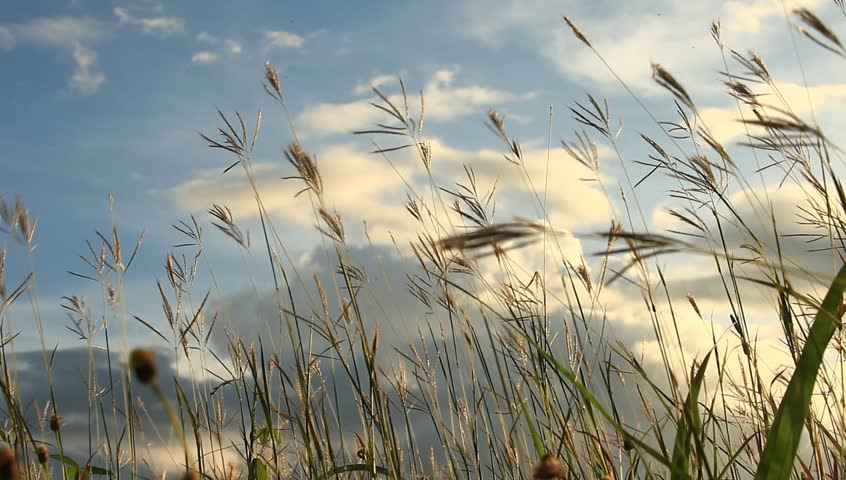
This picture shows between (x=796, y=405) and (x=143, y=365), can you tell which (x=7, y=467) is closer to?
(x=143, y=365)

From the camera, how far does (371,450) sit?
180 cm

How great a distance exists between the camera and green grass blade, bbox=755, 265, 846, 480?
41.1 inches

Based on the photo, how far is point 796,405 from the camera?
1.04 m

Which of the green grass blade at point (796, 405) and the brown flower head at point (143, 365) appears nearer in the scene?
the brown flower head at point (143, 365)

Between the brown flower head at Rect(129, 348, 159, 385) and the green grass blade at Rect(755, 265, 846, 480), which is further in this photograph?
the green grass blade at Rect(755, 265, 846, 480)

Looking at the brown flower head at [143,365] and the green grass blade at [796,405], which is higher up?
the brown flower head at [143,365]

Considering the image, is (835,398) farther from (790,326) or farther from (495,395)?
(495,395)

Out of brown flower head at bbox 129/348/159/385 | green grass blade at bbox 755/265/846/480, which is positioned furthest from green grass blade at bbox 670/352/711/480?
brown flower head at bbox 129/348/159/385

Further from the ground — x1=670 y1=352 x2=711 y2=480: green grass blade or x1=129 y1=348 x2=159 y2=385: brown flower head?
x1=129 y1=348 x2=159 y2=385: brown flower head

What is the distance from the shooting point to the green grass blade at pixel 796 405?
1.04 meters

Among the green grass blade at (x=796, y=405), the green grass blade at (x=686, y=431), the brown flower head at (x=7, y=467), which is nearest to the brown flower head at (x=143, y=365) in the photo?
the brown flower head at (x=7, y=467)

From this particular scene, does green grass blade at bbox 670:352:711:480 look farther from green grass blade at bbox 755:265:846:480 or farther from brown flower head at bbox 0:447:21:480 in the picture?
brown flower head at bbox 0:447:21:480

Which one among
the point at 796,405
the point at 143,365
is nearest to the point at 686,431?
the point at 796,405

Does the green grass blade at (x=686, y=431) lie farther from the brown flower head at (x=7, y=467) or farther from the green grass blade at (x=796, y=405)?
the brown flower head at (x=7, y=467)
